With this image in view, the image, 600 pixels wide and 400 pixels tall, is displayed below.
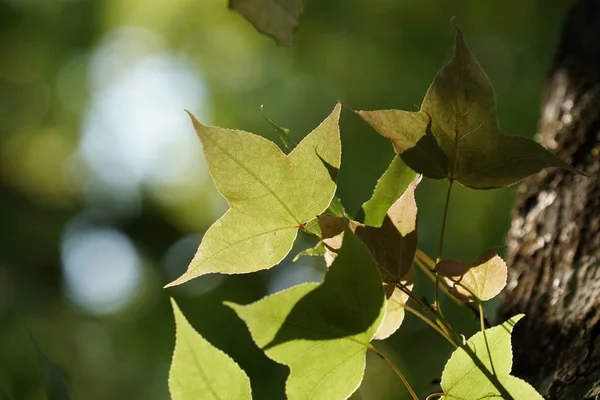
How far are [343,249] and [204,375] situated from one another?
0.37 ft

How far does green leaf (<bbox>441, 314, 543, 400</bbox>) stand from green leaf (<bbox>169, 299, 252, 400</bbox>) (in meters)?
0.11

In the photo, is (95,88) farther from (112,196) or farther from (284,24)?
(284,24)

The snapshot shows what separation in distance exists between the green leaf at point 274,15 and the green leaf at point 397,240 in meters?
0.24

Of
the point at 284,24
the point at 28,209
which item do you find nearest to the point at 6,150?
the point at 28,209

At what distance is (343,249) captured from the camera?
0.32 meters

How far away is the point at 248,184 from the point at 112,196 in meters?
3.74

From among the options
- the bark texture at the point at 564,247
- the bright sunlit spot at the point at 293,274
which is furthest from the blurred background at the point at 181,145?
the bark texture at the point at 564,247

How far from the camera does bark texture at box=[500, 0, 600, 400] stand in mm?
500

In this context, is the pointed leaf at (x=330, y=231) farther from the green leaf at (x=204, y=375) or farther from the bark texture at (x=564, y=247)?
the bark texture at (x=564, y=247)

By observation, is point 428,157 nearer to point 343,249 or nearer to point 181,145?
point 343,249

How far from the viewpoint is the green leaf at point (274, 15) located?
56cm

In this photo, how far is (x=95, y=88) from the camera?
4.20m

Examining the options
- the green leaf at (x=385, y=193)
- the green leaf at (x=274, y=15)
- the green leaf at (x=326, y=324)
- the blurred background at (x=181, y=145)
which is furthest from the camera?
the blurred background at (x=181, y=145)

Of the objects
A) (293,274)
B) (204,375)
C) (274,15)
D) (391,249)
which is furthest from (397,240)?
(293,274)
